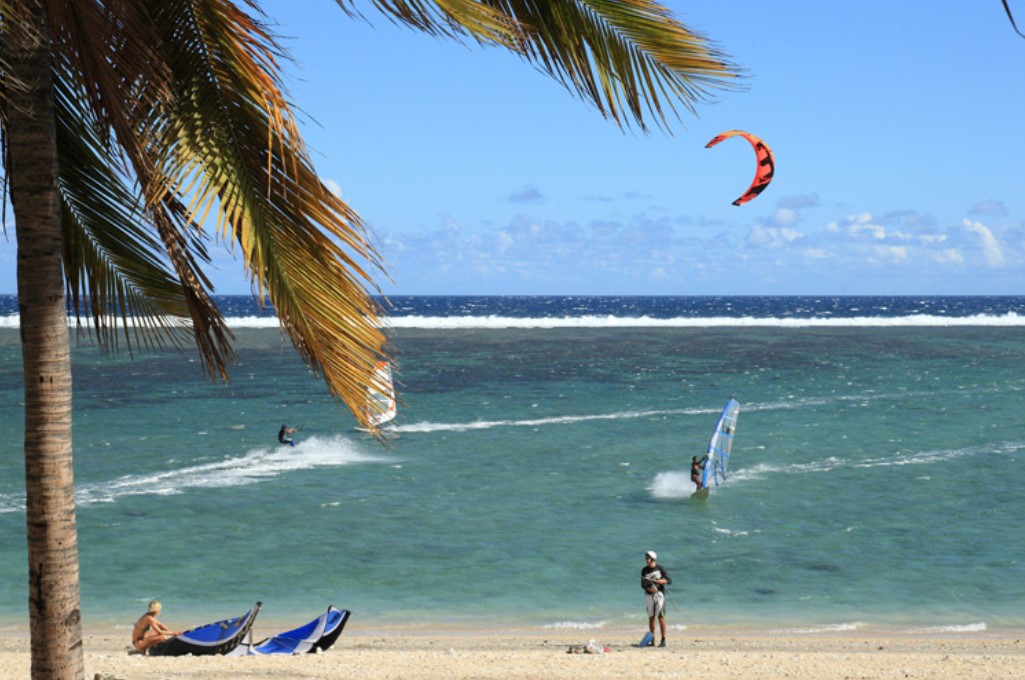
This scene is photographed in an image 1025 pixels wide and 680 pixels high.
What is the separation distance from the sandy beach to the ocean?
37.1 inches

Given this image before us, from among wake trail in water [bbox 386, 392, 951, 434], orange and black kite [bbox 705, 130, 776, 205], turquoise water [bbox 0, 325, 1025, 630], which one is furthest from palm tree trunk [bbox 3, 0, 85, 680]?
wake trail in water [bbox 386, 392, 951, 434]

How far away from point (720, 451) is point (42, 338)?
27.0 m

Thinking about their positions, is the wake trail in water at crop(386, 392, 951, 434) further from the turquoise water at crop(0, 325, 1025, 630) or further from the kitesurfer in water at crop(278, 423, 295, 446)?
the kitesurfer in water at crop(278, 423, 295, 446)

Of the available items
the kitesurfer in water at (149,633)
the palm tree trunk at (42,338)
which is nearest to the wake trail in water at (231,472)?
the kitesurfer in water at (149,633)

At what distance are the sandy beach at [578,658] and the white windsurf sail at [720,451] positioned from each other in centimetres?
1084

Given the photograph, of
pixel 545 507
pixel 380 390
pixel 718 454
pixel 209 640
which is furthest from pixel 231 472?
pixel 380 390

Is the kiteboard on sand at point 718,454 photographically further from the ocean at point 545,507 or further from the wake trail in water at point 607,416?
the wake trail in water at point 607,416

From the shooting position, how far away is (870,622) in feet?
60.0

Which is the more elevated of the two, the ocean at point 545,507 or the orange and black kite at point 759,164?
the orange and black kite at point 759,164

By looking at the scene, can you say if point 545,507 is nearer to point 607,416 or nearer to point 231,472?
point 231,472

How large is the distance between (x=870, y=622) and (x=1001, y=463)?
711 inches

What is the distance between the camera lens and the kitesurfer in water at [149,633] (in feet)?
49.3

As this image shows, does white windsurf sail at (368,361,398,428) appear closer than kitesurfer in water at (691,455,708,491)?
Yes

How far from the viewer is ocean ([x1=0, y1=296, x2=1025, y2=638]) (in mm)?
19547
